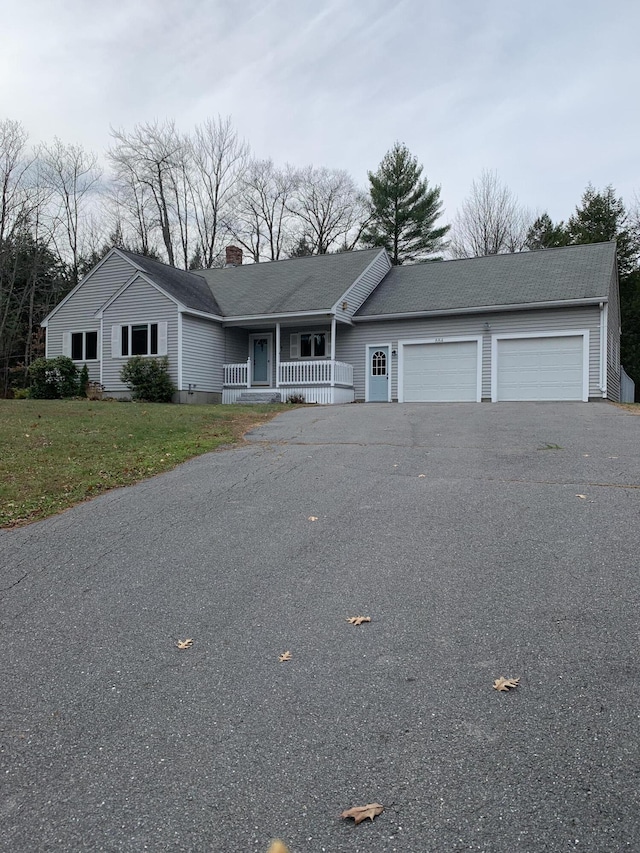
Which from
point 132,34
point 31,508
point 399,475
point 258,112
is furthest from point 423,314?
point 31,508

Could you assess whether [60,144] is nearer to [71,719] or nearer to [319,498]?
[319,498]

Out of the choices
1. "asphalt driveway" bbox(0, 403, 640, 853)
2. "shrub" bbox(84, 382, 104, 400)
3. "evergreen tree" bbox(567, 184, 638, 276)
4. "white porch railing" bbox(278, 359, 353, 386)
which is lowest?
"asphalt driveway" bbox(0, 403, 640, 853)

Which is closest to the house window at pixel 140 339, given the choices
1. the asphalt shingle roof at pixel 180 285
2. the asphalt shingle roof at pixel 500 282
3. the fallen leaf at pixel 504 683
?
the asphalt shingle roof at pixel 180 285

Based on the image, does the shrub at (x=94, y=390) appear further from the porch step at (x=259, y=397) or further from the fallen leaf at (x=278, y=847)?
the fallen leaf at (x=278, y=847)

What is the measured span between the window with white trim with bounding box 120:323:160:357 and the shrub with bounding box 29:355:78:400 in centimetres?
193

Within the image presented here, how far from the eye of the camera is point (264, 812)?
2404mm

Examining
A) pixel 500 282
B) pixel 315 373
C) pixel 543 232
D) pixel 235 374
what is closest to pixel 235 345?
pixel 235 374

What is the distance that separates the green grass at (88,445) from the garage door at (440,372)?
6.56 m

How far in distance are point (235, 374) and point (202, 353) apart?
1450 millimetres

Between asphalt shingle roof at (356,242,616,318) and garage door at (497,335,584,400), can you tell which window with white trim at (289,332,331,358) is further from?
garage door at (497,335,584,400)

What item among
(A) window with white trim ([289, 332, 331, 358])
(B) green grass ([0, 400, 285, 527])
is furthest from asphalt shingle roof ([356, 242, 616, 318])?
(B) green grass ([0, 400, 285, 527])

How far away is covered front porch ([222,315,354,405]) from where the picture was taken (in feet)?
68.3

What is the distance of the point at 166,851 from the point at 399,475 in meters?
5.89

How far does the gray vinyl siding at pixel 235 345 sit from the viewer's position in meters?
23.1
